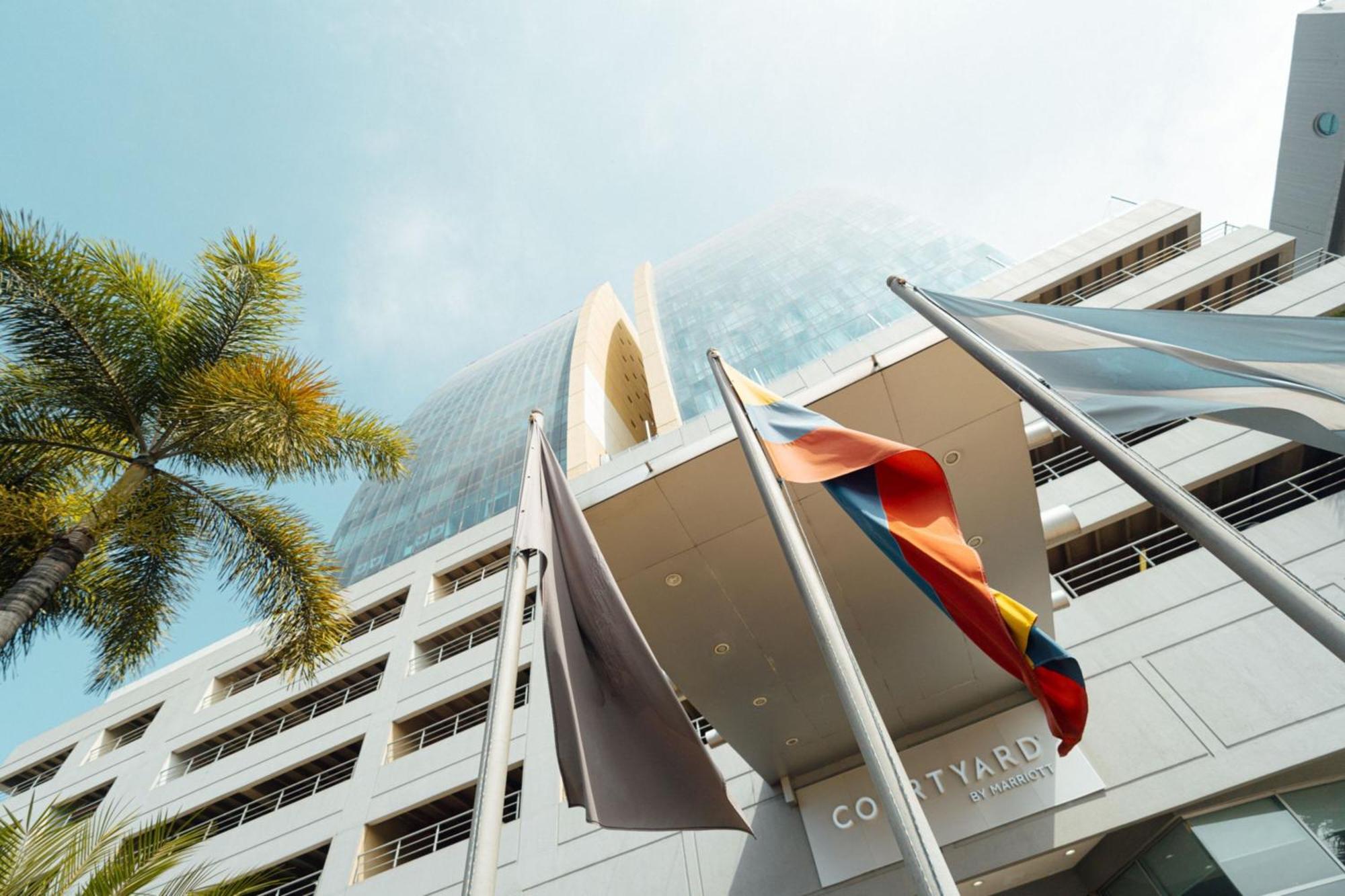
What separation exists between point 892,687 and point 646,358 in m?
22.9

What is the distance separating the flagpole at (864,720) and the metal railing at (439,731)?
45.4 ft

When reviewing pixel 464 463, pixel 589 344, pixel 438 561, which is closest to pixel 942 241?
pixel 589 344

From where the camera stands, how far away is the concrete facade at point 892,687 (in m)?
7.92

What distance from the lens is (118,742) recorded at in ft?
78.9

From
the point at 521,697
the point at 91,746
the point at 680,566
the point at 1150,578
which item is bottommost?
the point at 680,566

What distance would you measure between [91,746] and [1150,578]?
29728mm

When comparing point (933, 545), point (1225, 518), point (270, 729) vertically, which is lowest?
point (933, 545)

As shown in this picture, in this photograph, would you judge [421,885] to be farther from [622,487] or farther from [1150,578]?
[1150,578]

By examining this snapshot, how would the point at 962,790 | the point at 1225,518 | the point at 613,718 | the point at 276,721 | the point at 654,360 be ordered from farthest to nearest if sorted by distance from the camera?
the point at 654,360, the point at 276,721, the point at 1225,518, the point at 962,790, the point at 613,718

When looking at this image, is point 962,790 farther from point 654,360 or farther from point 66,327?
point 654,360

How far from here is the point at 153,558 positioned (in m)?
9.73

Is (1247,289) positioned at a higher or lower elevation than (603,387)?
lower

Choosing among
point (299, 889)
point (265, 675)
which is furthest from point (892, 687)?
point (265, 675)

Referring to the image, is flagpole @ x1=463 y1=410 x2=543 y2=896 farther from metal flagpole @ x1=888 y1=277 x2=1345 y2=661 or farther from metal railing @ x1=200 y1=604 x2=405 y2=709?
metal railing @ x1=200 y1=604 x2=405 y2=709
